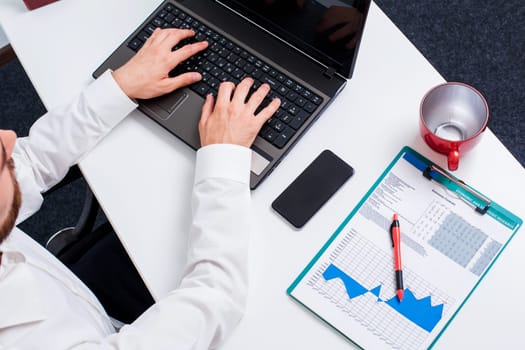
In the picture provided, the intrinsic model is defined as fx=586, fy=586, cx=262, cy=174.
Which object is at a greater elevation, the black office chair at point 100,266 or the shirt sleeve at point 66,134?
the shirt sleeve at point 66,134

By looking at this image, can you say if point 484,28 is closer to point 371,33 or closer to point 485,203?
point 371,33

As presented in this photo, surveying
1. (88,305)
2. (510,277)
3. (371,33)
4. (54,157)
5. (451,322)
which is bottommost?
(88,305)

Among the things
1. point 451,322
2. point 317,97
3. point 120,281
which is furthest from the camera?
point 120,281

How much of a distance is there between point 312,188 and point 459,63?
3.19 ft

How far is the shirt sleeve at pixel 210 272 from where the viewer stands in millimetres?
771

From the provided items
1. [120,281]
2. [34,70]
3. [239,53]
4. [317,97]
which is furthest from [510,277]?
[34,70]

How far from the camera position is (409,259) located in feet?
2.79

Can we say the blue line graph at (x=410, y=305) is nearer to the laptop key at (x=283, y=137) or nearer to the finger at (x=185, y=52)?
the laptop key at (x=283, y=137)

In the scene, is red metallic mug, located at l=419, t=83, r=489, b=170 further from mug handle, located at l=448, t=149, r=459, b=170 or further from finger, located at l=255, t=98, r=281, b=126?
finger, located at l=255, t=98, r=281, b=126

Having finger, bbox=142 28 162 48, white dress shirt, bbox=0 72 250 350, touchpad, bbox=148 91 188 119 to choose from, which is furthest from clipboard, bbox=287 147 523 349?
finger, bbox=142 28 162 48

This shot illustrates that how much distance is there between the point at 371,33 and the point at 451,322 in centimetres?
49

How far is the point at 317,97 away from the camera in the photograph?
0.93m

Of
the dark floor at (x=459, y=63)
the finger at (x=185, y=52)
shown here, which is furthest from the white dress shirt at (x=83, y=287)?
the dark floor at (x=459, y=63)

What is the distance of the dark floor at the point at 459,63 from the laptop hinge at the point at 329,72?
2.74 feet
